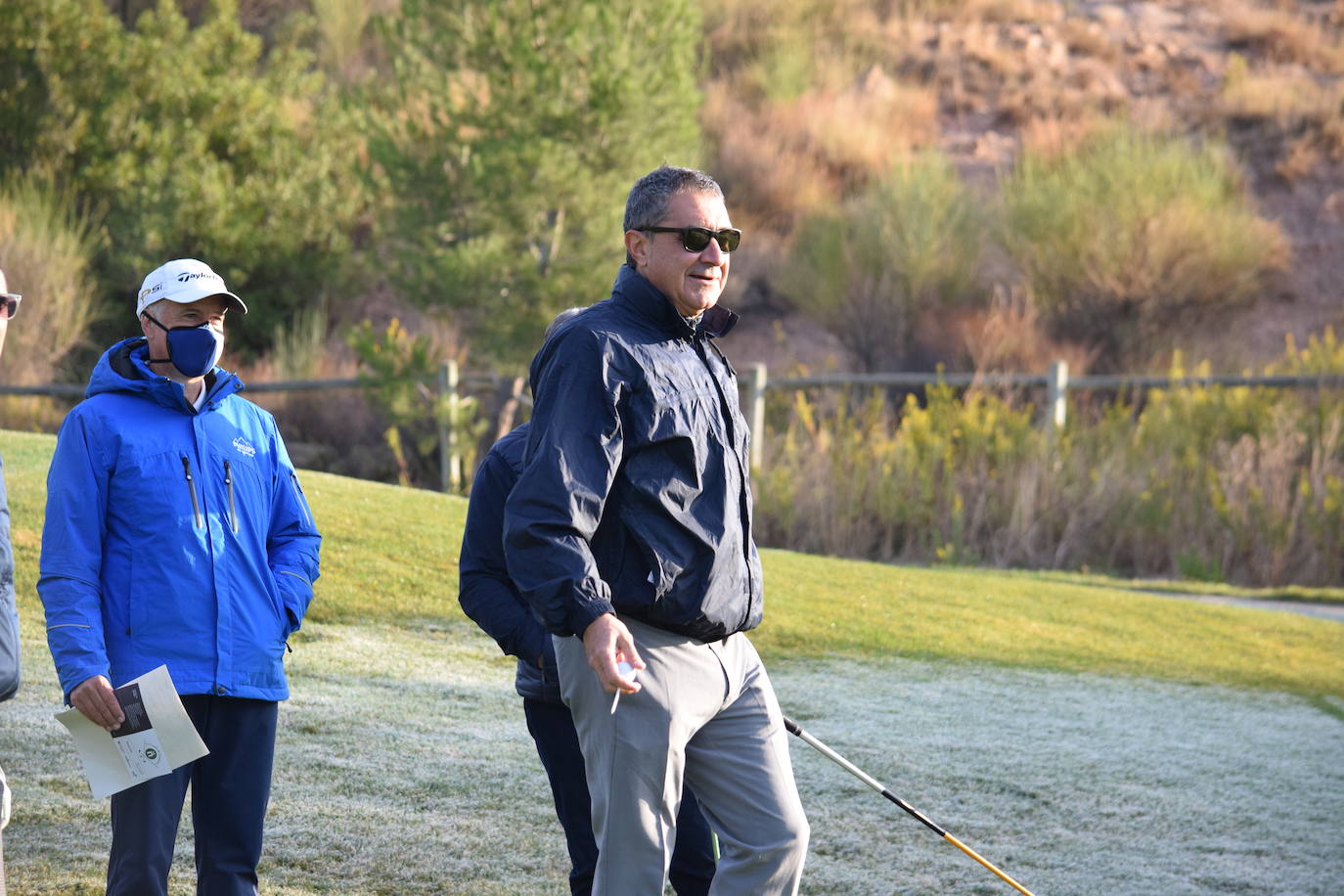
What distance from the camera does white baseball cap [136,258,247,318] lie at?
11.4ft

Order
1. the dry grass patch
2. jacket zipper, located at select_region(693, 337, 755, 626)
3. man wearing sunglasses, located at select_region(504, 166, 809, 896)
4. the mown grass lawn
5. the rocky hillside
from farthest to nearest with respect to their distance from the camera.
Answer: the dry grass patch
the rocky hillside
the mown grass lawn
jacket zipper, located at select_region(693, 337, 755, 626)
man wearing sunglasses, located at select_region(504, 166, 809, 896)

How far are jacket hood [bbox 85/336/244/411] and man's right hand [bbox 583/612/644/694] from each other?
3.68ft

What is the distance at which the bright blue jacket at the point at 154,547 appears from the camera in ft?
10.6

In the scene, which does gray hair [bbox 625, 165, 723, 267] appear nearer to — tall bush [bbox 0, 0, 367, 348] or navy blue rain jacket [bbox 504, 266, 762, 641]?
navy blue rain jacket [bbox 504, 266, 762, 641]

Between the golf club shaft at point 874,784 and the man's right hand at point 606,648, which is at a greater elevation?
the man's right hand at point 606,648

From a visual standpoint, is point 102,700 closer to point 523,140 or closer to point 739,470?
point 739,470

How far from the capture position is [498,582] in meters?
3.67

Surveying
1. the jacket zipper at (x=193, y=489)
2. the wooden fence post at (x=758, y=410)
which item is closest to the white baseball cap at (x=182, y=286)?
the jacket zipper at (x=193, y=489)

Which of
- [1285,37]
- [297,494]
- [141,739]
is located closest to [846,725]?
[297,494]

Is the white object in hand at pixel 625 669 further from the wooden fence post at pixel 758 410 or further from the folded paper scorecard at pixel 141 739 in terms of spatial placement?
the wooden fence post at pixel 758 410

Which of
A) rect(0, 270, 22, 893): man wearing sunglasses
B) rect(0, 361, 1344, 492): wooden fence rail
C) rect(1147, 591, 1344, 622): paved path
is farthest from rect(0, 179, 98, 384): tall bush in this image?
rect(0, 270, 22, 893): man wearing sunglasses

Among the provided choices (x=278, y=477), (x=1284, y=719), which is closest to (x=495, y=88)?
(x=1284, y=719)

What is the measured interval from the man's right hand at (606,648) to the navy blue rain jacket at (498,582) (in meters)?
0.75

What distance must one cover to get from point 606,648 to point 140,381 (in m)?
1.31
